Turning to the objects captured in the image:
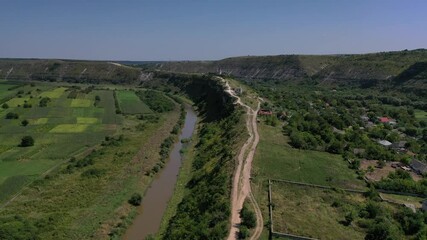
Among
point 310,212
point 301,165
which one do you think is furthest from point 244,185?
point 301,165

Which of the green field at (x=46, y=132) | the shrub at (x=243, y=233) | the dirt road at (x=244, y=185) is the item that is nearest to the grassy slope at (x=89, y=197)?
the green field at (x=46, y=132)

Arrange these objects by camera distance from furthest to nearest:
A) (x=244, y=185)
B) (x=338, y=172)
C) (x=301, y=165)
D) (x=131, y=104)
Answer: (x=131, y=104) < (x=301, y=165) < (x=338, y=172) < (x=244, y=185)

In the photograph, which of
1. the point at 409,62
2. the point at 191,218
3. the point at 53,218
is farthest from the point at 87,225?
the point at 409,62

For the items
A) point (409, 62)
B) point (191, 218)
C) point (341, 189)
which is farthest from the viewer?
point (409, 62)

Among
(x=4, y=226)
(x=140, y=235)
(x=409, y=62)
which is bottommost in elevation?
(x=140, y=235)

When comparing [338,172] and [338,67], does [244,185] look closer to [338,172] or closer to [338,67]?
[338,172]

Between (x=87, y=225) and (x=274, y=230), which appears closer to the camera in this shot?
(x=274, y=230)

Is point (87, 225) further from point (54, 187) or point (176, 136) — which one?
point (176, 136)
